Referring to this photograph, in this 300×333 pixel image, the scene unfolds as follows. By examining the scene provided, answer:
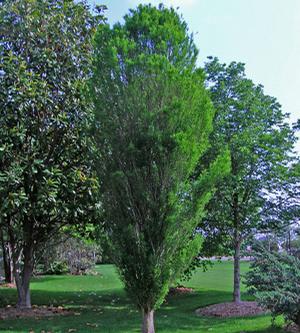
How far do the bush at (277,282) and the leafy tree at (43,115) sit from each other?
4613mm

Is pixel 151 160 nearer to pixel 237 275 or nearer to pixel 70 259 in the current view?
pixel 237 275

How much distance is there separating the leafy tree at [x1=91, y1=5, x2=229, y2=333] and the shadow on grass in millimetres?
2104

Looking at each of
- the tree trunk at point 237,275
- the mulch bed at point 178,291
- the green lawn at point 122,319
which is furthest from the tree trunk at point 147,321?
the mulch bed at point 178,291

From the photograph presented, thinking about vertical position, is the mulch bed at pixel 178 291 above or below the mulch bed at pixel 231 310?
below

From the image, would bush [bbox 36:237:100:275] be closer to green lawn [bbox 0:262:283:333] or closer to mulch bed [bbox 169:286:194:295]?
mulch bed [bbox 169:286:194:295]

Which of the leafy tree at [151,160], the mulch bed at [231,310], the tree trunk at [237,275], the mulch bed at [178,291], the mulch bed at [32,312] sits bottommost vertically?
the mulch bed at [178,291]

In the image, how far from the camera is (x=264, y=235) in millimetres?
12094

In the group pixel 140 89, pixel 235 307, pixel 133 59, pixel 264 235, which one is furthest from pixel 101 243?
pixel 264 235

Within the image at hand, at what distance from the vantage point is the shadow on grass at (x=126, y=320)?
8.37 metres

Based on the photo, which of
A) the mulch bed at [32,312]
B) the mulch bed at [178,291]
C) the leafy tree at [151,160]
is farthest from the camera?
the mulch bed at [178,291]

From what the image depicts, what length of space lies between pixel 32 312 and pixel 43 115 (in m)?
5.15

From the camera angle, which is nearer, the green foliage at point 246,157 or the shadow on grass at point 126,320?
the shadow on grass at point 126,320

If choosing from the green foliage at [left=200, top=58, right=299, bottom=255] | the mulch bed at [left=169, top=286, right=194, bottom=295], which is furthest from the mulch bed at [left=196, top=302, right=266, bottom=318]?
the mulch bed at [left=169, top=286, right=194, bottom=295]

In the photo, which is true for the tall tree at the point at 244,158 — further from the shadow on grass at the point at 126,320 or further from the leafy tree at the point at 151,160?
the leafy tree at the point at 151,160
